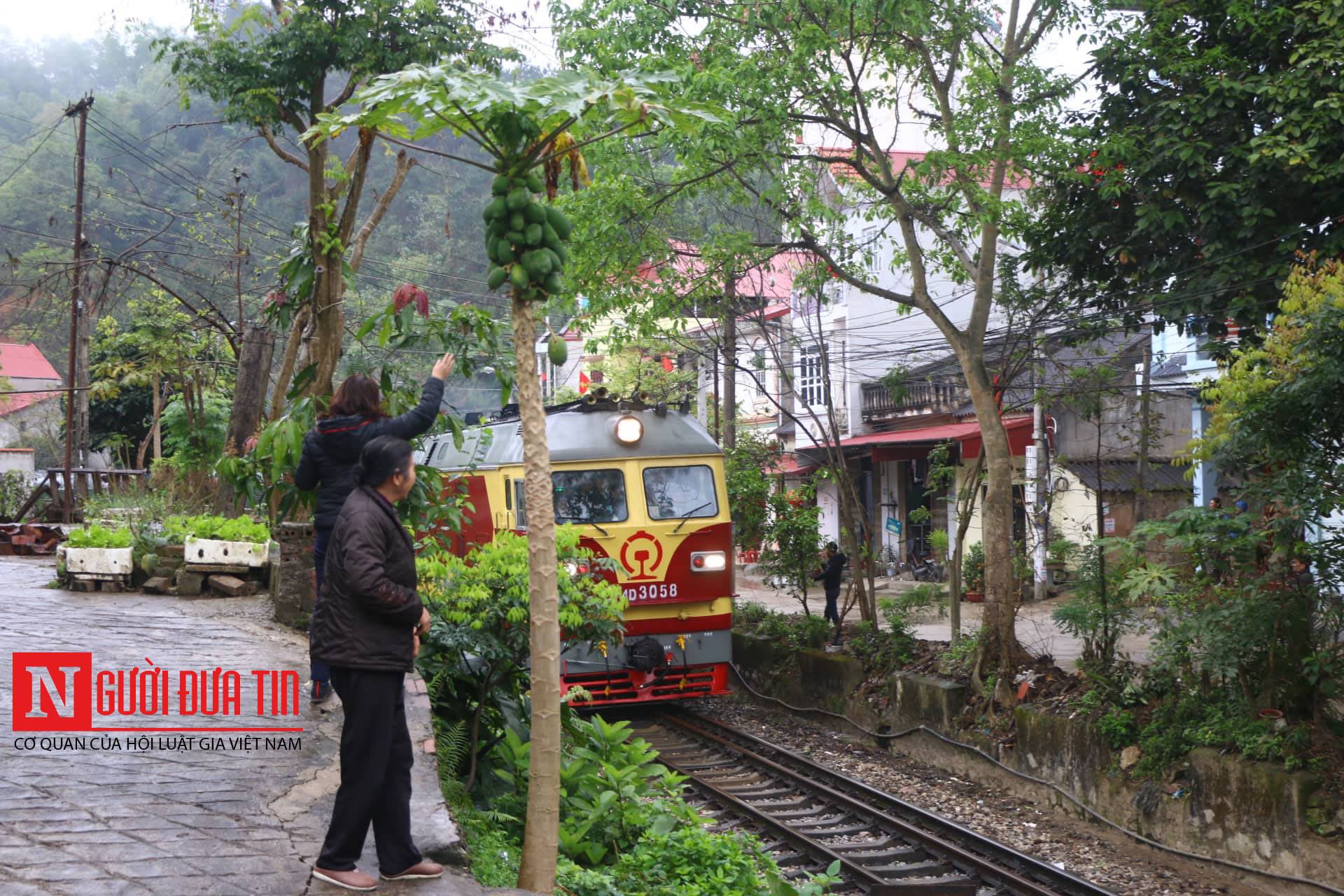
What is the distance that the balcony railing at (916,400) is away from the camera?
946 inches

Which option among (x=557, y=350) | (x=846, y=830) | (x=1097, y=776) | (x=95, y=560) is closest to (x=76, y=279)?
(x=95, y=560)

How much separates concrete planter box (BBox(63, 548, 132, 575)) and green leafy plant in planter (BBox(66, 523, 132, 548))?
79 millimetres

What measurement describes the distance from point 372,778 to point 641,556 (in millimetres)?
7360

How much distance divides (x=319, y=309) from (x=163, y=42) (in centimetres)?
313

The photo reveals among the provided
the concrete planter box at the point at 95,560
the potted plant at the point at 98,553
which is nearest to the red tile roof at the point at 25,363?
the potted plant at the point at 98,553

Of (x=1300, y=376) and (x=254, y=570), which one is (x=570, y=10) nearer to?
(x=254, y=570)

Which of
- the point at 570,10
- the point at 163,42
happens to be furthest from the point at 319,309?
the point at 570,10

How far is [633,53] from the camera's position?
10.8 meters

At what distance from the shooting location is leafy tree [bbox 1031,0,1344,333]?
9203 mm

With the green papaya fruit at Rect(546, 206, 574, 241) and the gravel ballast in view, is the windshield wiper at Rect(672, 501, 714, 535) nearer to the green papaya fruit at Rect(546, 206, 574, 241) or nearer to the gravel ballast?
the gravel ballast

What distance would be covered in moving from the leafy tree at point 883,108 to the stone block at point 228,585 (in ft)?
16.2

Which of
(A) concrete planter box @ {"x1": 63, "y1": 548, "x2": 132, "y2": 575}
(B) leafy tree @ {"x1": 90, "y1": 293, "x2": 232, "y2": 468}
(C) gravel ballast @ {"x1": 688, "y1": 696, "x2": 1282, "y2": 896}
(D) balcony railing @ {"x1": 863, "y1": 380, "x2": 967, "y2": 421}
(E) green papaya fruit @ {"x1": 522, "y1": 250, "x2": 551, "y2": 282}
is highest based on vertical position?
(B) leafy tree @ {"x1": 90, "y1": 293, "x2": 232, "y2": 468}

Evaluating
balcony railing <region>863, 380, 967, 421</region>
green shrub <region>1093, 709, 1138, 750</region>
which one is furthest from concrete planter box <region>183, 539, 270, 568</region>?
balcony railing <region>863, 380, 967, 421</region>

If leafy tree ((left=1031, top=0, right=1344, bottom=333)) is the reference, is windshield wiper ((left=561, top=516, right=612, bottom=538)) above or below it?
below
